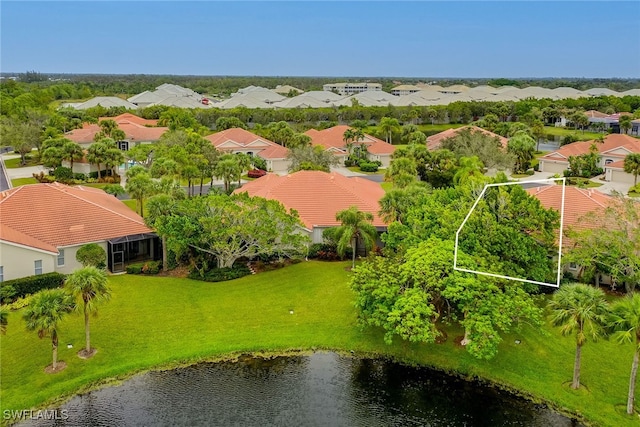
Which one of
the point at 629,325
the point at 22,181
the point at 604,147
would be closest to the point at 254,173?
the point at 22,181

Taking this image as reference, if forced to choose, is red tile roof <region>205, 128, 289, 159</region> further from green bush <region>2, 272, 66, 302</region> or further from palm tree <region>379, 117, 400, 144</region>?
green bush <region>2, 272, 66, 302</region>

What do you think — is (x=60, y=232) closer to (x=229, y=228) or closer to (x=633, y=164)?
(x=229, y=228)

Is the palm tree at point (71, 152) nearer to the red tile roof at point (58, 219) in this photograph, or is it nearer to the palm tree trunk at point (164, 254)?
the red tile roof at point (58, 219)

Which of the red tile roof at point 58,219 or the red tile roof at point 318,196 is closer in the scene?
the red tile roof at point 58,219

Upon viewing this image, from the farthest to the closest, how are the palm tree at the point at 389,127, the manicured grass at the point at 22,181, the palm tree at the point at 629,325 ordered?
1. the palm tree at the point at 389,127
2. the manicured grass at the point at 22,181
3. the palm tree at the point at 629,325

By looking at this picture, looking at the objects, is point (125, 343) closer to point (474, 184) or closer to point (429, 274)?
point (429, 274)

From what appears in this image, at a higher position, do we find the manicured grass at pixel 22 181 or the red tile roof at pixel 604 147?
the red tile roof at pixel 604 147

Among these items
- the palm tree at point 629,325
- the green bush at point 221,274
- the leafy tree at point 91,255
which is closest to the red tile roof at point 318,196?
the green bush at point 221,274
